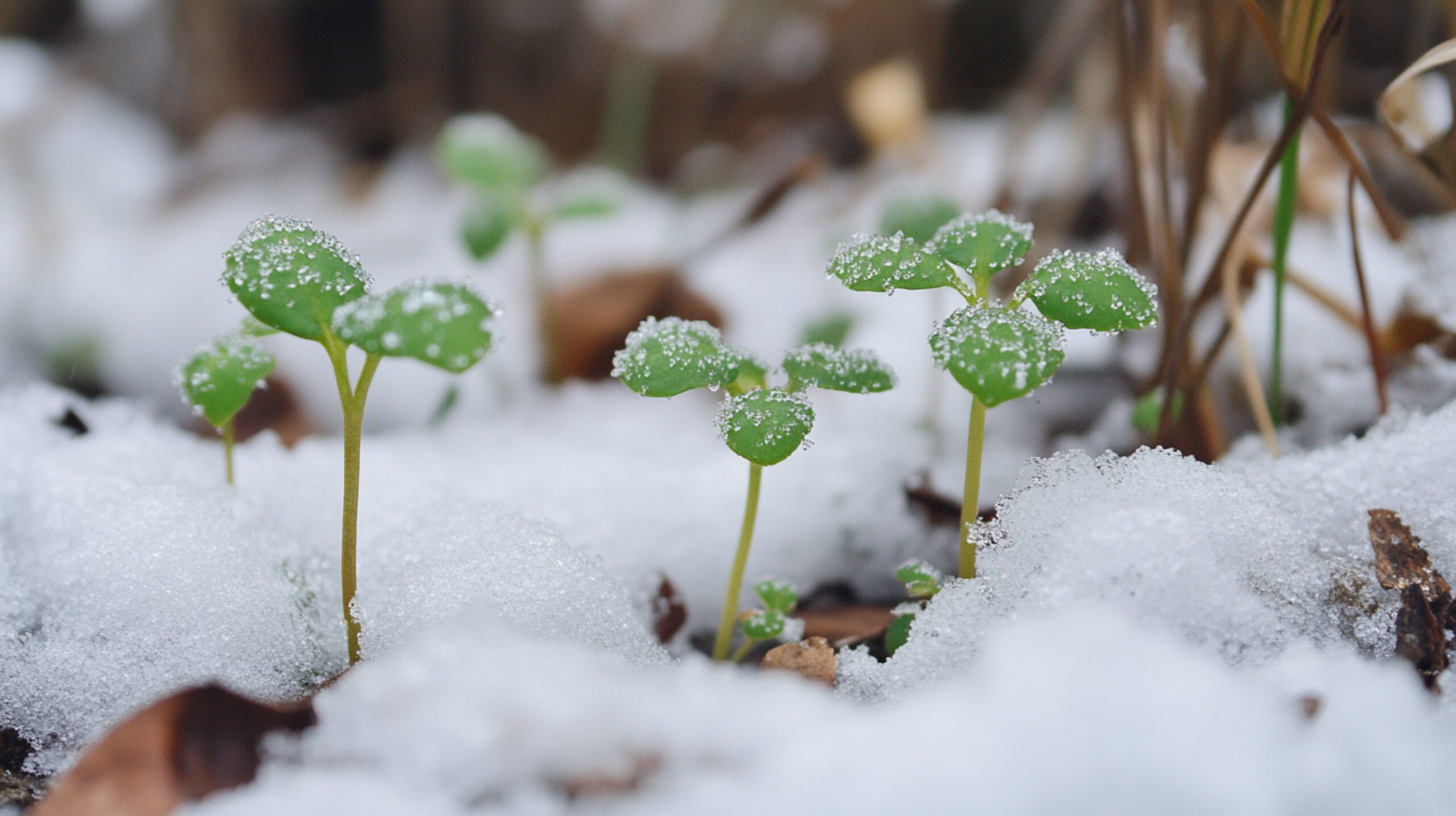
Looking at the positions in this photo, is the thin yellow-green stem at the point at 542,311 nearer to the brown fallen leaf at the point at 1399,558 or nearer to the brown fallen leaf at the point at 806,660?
the brown fallen leaf at the point at 806,660

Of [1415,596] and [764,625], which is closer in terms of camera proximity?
[1415,596]

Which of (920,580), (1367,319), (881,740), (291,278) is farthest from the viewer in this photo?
(1367,319)

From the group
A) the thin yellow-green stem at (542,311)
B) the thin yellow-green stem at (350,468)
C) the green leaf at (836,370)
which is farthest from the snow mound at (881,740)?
the thin yellow-green stem at (542,311)

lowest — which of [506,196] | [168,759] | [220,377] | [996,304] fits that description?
[168,759]

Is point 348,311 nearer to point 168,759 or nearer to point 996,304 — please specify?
point 168,759

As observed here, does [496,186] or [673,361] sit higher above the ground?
[496,186]

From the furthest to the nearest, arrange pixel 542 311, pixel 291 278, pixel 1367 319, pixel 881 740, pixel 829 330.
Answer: pixel 542 311 → pixel 829 330 → pixel 1367 319 → pixel 291 278 → pixel 881 740

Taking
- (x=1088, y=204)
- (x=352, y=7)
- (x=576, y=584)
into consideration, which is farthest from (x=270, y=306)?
(x=352, y=7)

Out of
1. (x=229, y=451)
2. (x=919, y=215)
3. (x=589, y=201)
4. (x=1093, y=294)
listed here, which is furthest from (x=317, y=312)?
(x=589, y=201)
